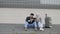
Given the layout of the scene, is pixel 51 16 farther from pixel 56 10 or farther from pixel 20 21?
pixel 20 21

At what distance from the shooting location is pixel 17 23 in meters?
14.2

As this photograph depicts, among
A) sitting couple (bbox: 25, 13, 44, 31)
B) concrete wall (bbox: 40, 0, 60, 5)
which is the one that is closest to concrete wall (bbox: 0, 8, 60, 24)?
concrete wall (bbox: 40, 0, 60, 5)

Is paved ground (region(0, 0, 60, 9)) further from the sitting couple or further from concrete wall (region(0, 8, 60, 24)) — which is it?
the sitting couple

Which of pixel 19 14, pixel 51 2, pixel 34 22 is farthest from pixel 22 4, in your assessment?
pixel 34 22

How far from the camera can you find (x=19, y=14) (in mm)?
14391

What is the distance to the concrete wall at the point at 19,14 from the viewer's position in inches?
561

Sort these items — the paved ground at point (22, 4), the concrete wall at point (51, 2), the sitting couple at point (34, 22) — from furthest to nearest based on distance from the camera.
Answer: the concrete wall at point (51, 2) → the paved ground at point (22, 4) → the sitting couple at point (34, 22)

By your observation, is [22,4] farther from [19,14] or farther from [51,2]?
[51,2]

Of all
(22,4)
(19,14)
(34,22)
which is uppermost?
(22,4)

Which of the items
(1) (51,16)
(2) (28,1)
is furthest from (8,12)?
(1) (51,16)

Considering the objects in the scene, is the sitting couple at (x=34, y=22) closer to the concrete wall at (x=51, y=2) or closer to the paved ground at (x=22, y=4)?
the paved ground at (x=22, y=4)

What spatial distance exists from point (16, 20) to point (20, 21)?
290 millimetres

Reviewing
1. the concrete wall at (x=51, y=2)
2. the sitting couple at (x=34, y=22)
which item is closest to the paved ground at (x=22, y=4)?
the concrete wall at (x=51, y=2)

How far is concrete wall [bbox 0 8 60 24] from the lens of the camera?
14258 millimetres
